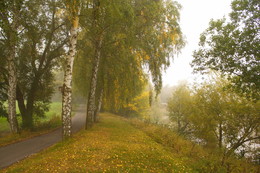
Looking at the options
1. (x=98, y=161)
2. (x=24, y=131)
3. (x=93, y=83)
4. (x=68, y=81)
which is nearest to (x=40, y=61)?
(x=93, y=83)

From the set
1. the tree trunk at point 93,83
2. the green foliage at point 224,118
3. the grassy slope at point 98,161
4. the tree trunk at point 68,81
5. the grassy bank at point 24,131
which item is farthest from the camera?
the green foliage at point 224,118

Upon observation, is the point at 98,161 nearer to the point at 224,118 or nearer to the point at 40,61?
the point at 40,61

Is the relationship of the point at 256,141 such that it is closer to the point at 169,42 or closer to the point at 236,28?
the point at 236,28

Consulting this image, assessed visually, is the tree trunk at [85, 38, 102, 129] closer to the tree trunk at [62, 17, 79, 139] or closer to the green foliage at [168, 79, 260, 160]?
the tree trunk at [62, 17, 79, 139]

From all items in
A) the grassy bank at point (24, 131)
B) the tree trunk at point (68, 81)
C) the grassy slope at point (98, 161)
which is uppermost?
the tree trunk at point (68, 81)

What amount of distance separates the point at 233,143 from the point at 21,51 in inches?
767

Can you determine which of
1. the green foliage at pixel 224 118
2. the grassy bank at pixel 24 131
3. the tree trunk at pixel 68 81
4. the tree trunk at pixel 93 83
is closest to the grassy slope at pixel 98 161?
the tree trunk at pixel 68 81

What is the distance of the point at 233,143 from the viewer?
1414 cm

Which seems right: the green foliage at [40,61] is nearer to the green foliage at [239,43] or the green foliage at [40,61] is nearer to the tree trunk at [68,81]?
the tree trunk at [68,81]

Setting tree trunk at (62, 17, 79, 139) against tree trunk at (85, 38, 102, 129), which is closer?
tree trunk at (62, 17, 79, 139)

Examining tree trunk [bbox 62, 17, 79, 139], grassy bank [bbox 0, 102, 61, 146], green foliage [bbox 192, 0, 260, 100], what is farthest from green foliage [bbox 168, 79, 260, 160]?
grassy bank [bbox 0, 102, 61, 146]

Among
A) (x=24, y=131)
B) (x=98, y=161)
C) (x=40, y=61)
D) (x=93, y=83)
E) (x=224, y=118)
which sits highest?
(x=40, y=61)

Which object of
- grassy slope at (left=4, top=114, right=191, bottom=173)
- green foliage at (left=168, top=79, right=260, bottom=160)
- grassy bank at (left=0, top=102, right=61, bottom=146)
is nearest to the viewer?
grassy slope at (left=4, top=114, right=191, bottom=173)

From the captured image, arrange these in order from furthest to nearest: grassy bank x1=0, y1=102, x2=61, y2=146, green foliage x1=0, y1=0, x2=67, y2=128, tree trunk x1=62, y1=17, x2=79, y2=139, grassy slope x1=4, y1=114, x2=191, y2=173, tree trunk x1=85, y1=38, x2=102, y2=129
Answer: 1. green foliage x1=0, y1=0, x2=67, y2=128
2. tree trunk x1=85, y1=38, x2=102, y2=129
3. grassy bank x1=0, y1=102, x2=61, y2=146
4. tree trunk x1=62, y1=17, x2=79, y2=139
5. grassy slope x1=4, y1=114, x2=191, y2=173
